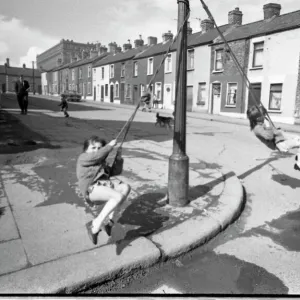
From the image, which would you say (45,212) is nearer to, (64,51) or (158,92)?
(158,92)

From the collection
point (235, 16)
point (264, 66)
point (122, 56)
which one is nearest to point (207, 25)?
point (235, 16)

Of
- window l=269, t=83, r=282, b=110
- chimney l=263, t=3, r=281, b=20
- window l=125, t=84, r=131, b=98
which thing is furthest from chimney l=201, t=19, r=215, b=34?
window l=125, t=84, r=131, b=98

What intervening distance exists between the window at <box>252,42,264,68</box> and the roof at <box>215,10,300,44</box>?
0.79 meters

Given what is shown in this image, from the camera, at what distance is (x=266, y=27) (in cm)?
2128

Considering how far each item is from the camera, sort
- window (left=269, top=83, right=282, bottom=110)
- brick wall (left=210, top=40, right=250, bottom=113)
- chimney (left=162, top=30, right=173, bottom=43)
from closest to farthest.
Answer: window (left=269, top=83, right=282, bottom=110) < brick wall (left=210, top=40, right=250, bottom=113) < chimney (left=162, top=30, right=173, bottom=43)

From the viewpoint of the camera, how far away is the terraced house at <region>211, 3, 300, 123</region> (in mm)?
19266

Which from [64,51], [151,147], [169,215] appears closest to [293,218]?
[169,215]

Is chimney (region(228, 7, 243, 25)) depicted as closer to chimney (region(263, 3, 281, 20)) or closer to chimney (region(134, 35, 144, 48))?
chimney (region(263, 3, 281, 20))

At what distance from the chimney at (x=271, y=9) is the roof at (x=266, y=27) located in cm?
57

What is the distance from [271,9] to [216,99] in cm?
798

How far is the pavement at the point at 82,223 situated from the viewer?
274cm

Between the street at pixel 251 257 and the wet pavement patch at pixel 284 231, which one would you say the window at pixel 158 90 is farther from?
the wet pavement patch at pixel 284 231

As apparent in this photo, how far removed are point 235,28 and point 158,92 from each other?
34.9 ft

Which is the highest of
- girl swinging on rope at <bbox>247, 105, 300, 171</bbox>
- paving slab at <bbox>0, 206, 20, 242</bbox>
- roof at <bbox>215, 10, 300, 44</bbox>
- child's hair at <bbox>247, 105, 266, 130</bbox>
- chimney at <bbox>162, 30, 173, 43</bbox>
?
chimney at <bbox>162, 30, 173, 43</bbox>
